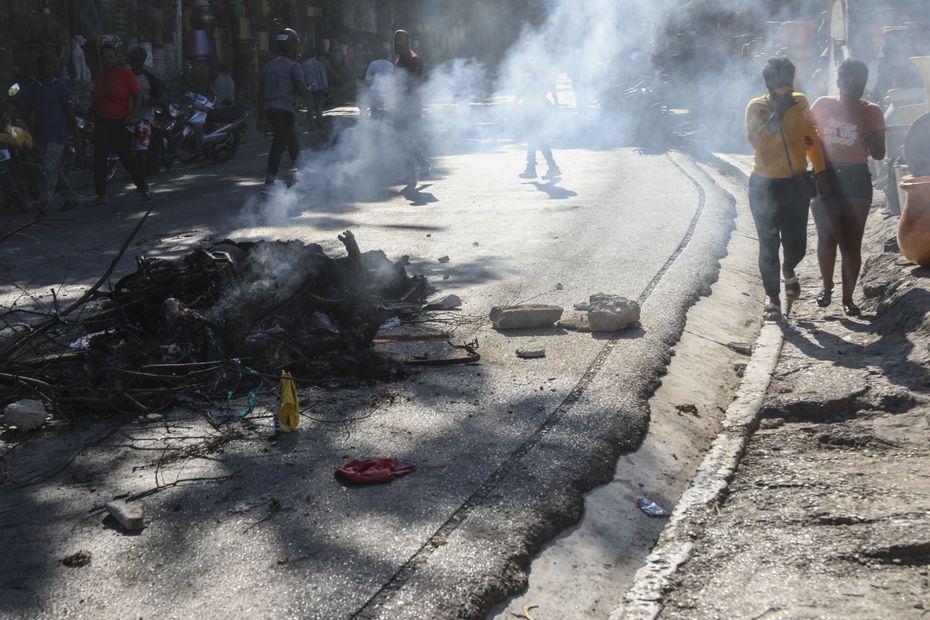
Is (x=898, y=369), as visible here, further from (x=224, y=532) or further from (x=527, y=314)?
(x=224, y=532)

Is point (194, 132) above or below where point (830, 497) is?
below

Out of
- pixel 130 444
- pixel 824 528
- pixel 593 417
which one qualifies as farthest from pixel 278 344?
pixel 824 528

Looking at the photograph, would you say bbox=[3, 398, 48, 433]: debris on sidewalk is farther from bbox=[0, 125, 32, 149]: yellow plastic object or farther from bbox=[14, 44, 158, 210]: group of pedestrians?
bbox=[0, 125, 32, 149]: yellow plastic object

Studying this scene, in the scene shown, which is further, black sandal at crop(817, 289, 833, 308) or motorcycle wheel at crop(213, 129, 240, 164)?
motorcycle wheel at crop(213, 129, 240, 164)

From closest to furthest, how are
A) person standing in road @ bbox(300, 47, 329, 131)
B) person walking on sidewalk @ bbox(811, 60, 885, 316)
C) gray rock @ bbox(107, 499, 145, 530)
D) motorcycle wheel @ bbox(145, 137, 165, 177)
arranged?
1. gray rock @ bbox(107, 499, 145, 530)
2. person walking on sidewalk @ bbox(811, 60, 885, 316)
3. motorcycle wheel @ bbox(145, 137, 165, 177)
4. person standing in road @ bbox(300, 47, 329, 131)

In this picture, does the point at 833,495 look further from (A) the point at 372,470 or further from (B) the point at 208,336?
(B) the point at 208,336

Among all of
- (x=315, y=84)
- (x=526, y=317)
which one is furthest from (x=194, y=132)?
(x=526, y=317)

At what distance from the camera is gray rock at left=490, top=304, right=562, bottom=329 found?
650 cm

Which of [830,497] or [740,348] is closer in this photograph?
[830,497]

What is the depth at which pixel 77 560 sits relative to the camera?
346cm

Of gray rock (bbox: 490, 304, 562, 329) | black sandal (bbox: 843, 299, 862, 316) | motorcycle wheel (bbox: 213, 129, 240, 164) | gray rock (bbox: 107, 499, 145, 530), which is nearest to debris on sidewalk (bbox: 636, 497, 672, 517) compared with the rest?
gray rock (bbox: 107, 499, 145, 530)

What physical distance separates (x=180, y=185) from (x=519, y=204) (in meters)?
5.14

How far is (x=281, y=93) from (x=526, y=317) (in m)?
7.35

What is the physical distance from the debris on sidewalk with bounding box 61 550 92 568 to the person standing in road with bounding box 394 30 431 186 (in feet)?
34.7
